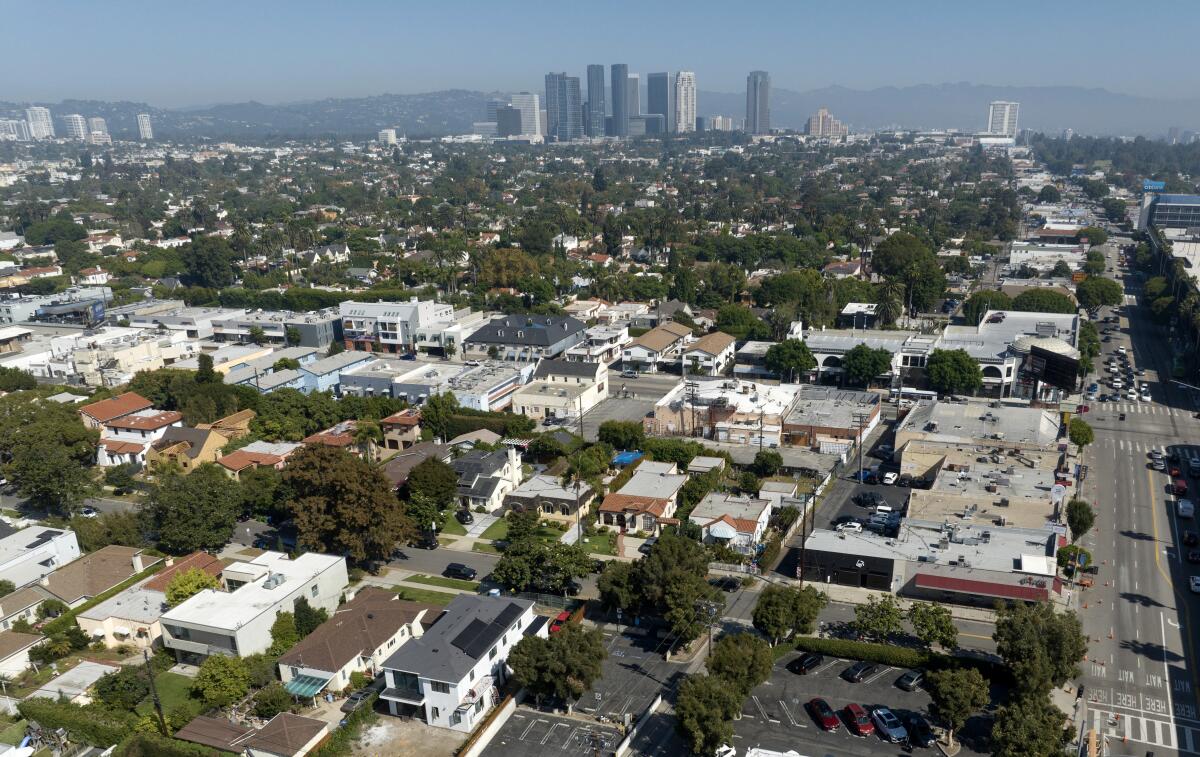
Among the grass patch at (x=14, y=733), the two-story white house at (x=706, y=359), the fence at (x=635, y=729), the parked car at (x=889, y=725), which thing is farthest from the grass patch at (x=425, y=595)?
the two-story white house at (x=706, y=359)

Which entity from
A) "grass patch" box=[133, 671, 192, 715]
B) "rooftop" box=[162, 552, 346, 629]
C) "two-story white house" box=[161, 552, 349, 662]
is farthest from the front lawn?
"rooftop" box=[162, 552, 346, 629]

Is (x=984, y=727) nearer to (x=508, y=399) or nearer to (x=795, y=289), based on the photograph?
(x=508, y=399)

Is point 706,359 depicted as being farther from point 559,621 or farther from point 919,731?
point 919,731

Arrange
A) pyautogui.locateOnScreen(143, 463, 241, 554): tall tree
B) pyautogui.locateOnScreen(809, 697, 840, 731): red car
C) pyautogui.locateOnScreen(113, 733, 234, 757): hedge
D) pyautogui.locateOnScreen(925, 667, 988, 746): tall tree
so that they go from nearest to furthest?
1. pyautogui.locateOnScreen(925, 667, 988, 746): tall tree
2. pyautogui.locateOnScreen(113, 733, 234, 757): hedge
3. pyautogui.locateOnScreen(809, 697, 840, 731): red car
4. pyautogui.locateOnScreen(143, 463, 241, 554): tall tree

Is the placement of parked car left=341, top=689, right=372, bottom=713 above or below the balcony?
below

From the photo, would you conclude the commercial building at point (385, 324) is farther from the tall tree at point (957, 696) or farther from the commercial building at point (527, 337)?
the tall tree at point (957, 696)

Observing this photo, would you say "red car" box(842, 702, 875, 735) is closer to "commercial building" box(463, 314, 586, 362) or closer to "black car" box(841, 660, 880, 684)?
"black car" box(841, 660, 880, 684)

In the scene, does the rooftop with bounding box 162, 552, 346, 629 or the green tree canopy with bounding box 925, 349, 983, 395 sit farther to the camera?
the green tree canopy with bounding box 925, 349, 983, 395

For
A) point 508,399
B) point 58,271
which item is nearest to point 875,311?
point 508,399
